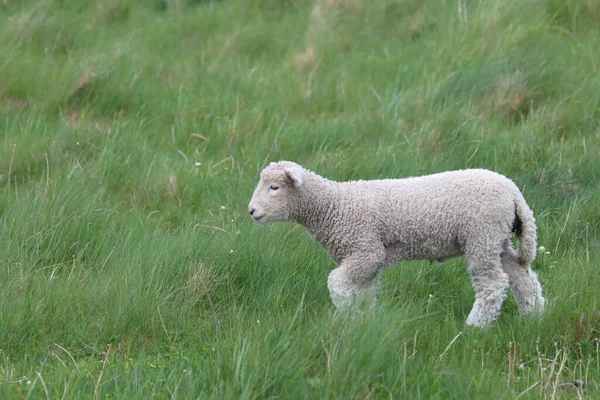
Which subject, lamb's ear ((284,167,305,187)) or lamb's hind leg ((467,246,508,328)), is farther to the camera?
lamb's ear ((284,167,305,187))

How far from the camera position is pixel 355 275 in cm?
492

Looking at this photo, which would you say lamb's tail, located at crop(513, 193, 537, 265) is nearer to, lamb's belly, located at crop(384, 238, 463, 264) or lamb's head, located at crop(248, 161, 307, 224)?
lamb's belly, located at crop(384, 238, 463, 264)

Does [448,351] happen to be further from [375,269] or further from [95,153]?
[95,153]

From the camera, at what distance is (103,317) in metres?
4.75

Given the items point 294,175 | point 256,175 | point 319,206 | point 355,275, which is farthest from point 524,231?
point 256,175

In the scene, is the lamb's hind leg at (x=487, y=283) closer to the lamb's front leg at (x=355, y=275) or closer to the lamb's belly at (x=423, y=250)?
the lamb's belly at (x=423, y=250)

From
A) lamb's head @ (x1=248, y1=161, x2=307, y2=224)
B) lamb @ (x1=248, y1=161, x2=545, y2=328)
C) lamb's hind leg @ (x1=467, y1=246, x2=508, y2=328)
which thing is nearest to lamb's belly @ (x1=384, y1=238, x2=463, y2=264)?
lamb @ (x1=248, y1=161, x2=545, y2=328)

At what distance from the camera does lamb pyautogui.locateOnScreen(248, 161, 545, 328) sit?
16.0 ft

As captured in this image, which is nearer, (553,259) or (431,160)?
(553,259)

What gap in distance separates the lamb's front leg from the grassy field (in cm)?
19

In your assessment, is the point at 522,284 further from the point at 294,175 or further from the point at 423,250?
the point at 294,175

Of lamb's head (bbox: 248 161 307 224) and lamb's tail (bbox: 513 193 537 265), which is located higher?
lamb's head (bbox: 248 161 307 224)

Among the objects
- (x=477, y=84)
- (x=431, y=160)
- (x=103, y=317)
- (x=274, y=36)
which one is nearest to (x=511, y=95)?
(x=477, y=84)

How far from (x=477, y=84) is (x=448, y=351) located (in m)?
4.10
